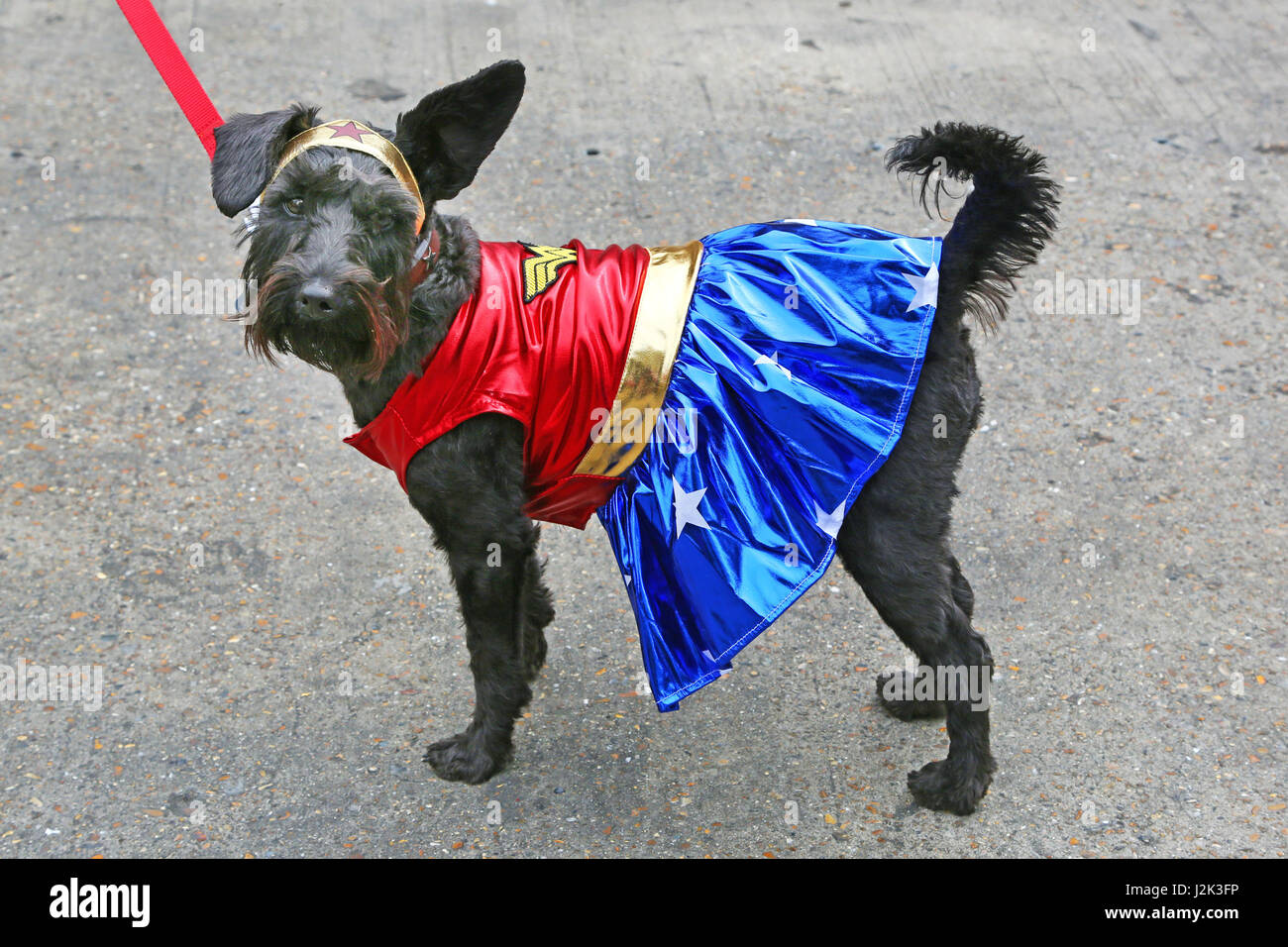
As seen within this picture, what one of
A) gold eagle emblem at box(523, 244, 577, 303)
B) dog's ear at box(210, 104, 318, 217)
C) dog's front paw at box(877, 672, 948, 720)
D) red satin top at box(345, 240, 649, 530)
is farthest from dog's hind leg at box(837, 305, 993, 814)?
dog's ear at box(210, 104, 318, 217)

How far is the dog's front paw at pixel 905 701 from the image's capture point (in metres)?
4.24

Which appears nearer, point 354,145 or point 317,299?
point 317,299

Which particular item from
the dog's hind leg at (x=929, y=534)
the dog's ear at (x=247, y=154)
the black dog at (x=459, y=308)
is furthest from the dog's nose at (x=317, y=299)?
the dog's hind leg at (x=929, y=534)

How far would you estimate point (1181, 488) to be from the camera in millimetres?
5238

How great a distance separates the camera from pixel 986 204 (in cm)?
346

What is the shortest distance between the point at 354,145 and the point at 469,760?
1.98 metres

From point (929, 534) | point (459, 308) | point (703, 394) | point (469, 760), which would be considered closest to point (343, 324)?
point (459, 308)

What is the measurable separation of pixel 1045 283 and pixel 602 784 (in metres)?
3.79

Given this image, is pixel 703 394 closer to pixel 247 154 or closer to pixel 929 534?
pixel 929 534

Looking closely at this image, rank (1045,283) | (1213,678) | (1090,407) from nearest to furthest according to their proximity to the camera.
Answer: (1213,678) → (1090,407) → (1045,283)

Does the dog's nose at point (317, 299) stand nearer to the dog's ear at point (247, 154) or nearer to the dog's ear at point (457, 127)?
the dog's ear at point (247, 154)

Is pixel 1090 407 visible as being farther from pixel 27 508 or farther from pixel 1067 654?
pixel 27 508

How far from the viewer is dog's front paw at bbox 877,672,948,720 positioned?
424 cm

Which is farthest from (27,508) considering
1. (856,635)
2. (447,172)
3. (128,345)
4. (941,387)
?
(941,387)
